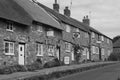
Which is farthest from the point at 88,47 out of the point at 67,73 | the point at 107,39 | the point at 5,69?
the point at 5,69

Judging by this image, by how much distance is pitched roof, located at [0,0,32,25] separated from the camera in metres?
19.8

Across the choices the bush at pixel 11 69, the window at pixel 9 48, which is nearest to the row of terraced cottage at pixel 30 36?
the window at pixel 9 48

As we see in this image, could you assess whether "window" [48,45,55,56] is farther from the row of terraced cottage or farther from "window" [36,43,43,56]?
"window" [36,43,43,56]

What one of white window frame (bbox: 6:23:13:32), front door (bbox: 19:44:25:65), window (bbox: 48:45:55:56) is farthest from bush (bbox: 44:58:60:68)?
white window frame (bbox: 6:23:13:32)

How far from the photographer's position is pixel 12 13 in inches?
825

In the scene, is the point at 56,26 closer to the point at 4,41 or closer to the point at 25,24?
the point at 25,24

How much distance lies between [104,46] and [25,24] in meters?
36.0

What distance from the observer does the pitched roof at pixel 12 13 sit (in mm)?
19791

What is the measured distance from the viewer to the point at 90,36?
4634 cm

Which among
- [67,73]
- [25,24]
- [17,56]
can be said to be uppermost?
[25,24]

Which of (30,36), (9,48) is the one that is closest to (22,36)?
(30,36)

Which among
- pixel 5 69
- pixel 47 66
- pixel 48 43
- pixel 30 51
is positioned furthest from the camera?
pixel 48 43

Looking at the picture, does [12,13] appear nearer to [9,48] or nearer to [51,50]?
[9,48]

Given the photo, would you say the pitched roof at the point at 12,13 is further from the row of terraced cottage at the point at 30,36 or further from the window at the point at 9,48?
the window at the point at 9,48
